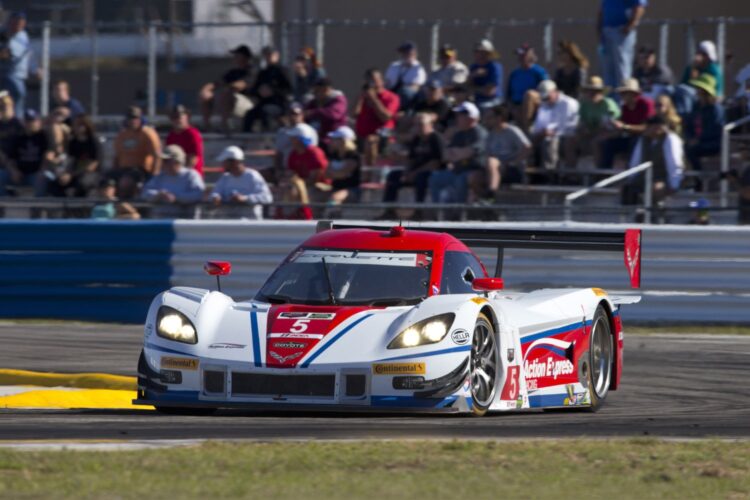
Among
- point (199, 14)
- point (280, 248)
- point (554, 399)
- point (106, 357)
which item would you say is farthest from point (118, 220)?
point (199, 14)

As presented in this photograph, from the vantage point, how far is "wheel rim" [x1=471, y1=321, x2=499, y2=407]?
8875 millimetres

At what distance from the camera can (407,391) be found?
854cm

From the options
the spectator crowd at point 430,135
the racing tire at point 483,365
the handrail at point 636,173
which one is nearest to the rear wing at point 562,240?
the racing tire at point 483,365

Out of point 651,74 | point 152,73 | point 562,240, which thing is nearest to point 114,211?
point 152,73

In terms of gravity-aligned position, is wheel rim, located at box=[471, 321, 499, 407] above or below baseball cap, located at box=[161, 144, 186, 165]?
below

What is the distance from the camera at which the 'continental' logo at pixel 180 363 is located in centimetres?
870

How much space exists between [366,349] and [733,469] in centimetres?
242

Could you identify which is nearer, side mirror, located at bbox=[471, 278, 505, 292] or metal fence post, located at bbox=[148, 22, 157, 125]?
side mirror, located at bbox=[471, 278, 505, 292]

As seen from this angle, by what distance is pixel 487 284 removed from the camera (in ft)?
30.4

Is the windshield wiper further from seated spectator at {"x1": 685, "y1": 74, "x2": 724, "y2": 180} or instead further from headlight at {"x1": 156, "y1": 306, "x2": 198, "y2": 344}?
seated spectator at {"x1": 685, "y1": 74, "x2": 724, "y2": 180}

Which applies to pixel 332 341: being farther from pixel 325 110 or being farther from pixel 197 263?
pixel 325 110

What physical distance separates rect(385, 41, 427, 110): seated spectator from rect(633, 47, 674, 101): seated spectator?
2.67 meters

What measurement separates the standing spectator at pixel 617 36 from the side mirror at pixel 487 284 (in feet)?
31.9

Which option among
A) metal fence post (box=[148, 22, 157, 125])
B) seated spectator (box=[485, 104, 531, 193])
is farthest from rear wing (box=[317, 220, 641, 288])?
metal fence post (box=[148, 22, 157, 125])
